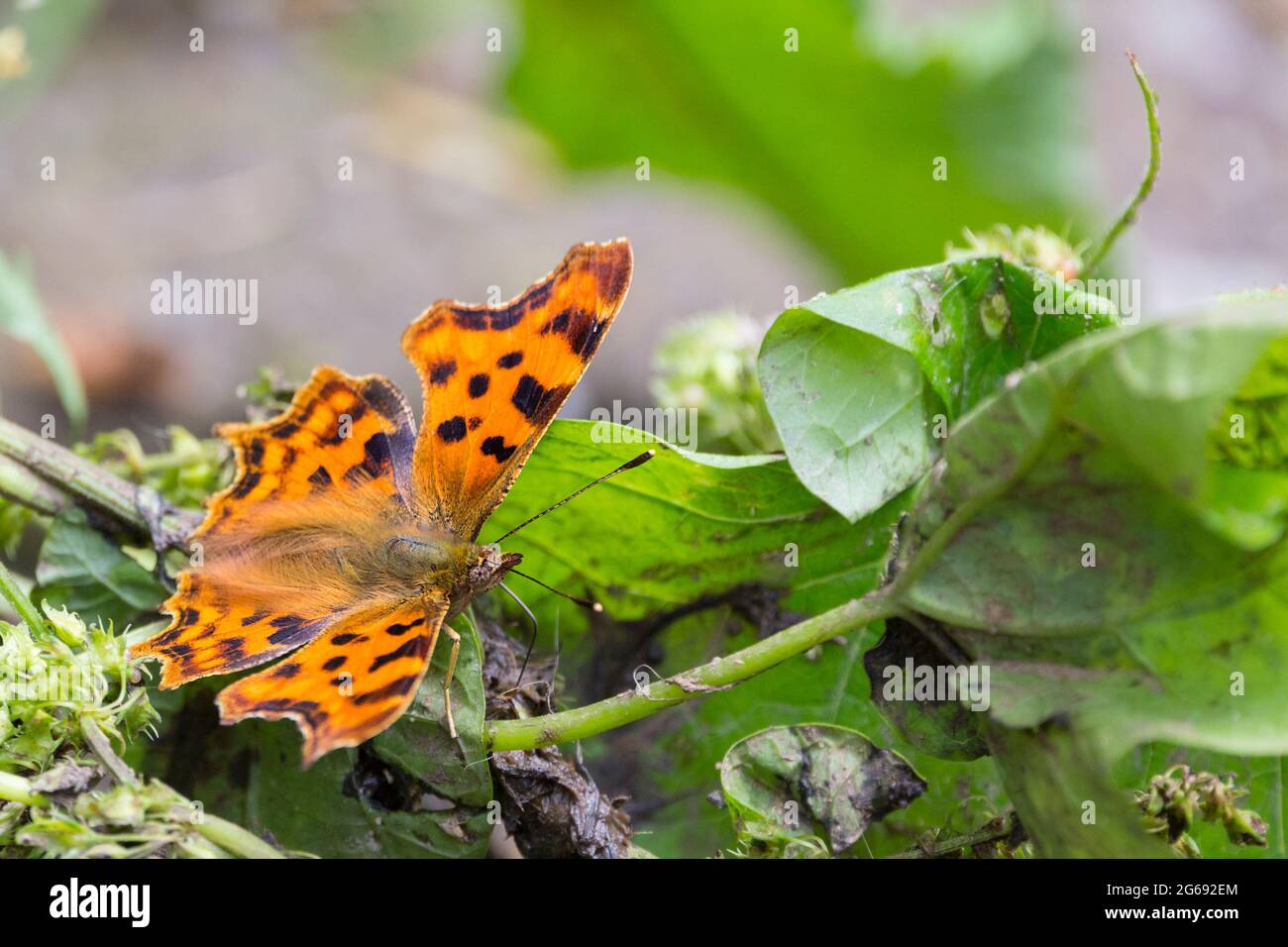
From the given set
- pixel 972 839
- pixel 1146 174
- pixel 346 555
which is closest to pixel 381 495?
pixel 346 555

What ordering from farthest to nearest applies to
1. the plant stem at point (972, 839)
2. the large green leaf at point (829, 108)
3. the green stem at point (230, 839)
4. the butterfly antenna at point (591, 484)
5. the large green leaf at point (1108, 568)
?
the large green leaf at point (829, 108) < the butterfly antenna at point (591, 484) < the plant stem at point (972, 839) < the green stem at point (230, 839) < the large green leaf at point (1108, 568)

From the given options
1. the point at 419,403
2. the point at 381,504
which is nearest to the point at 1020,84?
the point at 419,403

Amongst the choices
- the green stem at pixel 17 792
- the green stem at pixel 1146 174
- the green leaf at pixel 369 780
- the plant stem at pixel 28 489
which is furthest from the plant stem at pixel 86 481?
the green stem at pixel 1146 174

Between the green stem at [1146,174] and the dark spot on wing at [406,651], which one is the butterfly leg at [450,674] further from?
the green stem at [1146,174]

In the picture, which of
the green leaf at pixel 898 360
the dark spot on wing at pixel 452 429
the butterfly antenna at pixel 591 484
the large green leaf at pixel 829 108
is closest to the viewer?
the green leaf at pixel 898 360

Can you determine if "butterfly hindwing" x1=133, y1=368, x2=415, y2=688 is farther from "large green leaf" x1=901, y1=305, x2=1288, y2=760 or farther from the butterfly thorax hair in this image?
"large green leaf" x1=901, y1=305, x2=1288, y2=760

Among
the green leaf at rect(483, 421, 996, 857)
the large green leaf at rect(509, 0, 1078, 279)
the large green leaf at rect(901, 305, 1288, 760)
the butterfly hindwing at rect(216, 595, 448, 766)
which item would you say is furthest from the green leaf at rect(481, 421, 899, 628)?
the large green leaf at rect(509, 0, 1078, 279)

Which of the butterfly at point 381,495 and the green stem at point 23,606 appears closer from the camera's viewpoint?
the green stem at point 23,606

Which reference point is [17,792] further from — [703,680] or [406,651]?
[703,680]
